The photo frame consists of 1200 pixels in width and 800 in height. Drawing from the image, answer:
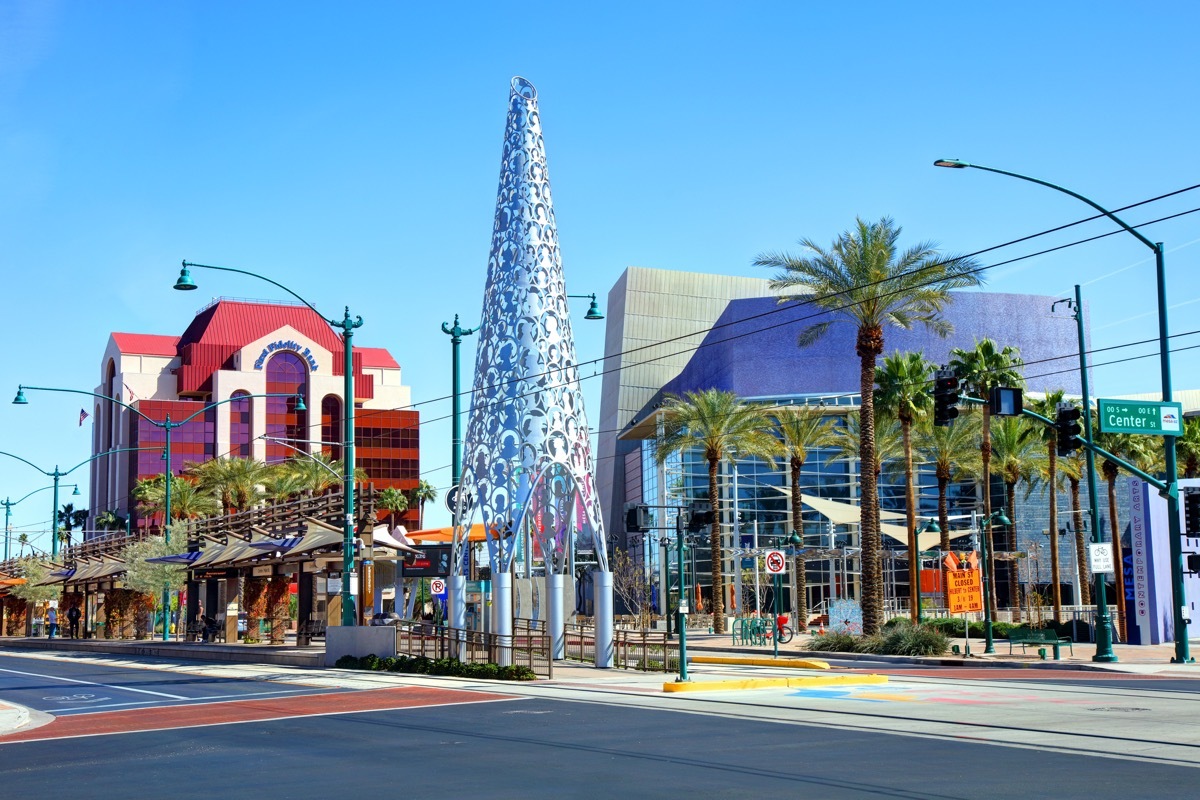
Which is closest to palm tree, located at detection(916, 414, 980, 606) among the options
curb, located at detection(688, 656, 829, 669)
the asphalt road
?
curb, located at detection(688, 656, 829, 669)

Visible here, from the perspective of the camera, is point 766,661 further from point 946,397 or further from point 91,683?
point 91,683

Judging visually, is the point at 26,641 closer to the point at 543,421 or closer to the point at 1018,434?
the point at 543,421

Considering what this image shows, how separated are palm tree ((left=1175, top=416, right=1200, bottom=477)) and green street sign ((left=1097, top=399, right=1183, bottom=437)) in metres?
28.0

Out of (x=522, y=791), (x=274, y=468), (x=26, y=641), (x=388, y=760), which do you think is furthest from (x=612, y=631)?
(x=274, y=468)

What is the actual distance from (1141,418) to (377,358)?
4811 inches

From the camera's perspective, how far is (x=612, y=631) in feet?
108

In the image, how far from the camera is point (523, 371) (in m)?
41.9

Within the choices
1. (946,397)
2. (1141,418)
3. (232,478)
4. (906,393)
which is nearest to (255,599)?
(906,393)

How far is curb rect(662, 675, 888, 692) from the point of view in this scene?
2586cm

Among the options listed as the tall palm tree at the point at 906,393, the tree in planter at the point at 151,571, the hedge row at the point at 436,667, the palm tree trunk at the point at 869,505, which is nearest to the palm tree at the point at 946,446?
the tall palm tree at the point at 906,393

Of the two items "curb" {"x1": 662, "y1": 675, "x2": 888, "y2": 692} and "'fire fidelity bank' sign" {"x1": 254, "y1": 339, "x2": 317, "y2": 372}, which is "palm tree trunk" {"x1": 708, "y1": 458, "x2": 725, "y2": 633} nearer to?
"curb" {"x1": 662, "y1": 675, "x2": 888, "y2": 692}

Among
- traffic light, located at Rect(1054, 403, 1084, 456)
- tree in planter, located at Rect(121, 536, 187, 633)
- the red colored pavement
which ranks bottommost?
the red colored pavement

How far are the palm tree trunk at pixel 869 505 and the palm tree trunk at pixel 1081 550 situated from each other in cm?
2005

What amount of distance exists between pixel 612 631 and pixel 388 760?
18.5 m
